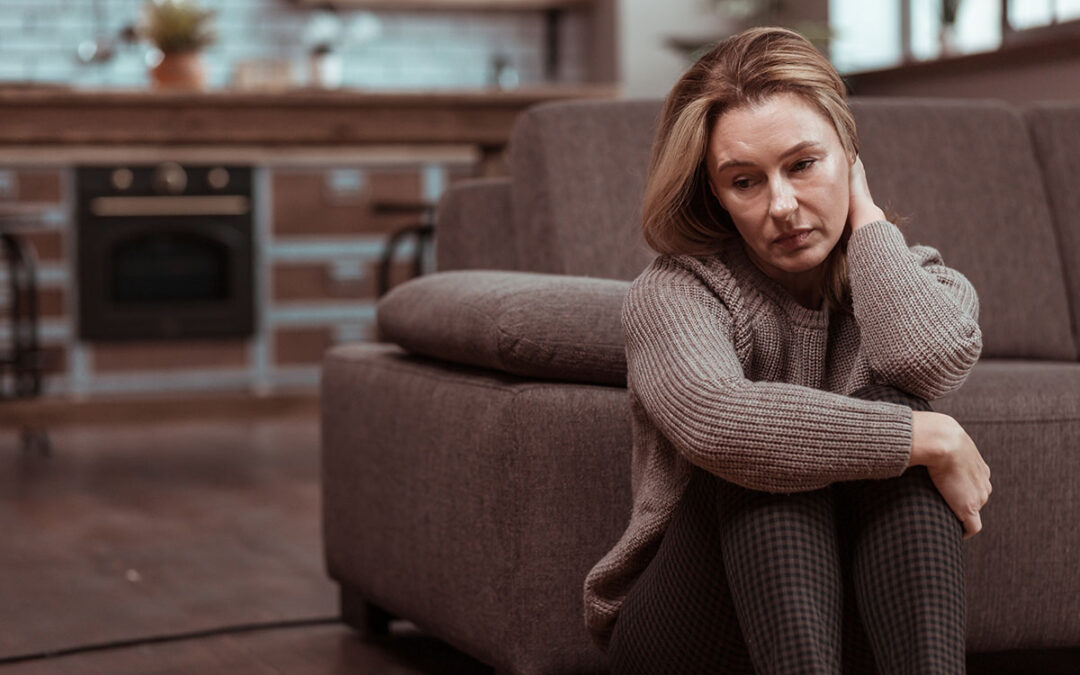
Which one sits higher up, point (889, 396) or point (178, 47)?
point (178, 47)

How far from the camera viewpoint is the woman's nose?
1.45 m

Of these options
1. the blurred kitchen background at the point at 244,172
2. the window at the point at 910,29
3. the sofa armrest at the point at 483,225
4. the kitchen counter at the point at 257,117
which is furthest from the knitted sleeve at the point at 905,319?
the window at the point at 910,29

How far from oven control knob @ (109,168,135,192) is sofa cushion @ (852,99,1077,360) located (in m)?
3.27

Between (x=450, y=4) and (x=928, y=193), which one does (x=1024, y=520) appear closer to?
(x=928, y=193)

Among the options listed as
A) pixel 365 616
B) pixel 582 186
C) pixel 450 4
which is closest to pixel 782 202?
pixel 582 186

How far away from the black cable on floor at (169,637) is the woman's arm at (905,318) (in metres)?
1.36

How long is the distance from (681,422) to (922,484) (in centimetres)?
22

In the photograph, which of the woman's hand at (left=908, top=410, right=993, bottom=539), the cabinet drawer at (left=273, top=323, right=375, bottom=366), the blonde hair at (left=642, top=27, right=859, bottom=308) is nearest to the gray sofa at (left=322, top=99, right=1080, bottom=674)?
the blonde hair at (left=642, top=27, right=859, bottom=308)

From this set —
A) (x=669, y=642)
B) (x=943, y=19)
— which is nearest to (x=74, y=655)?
(x=669, y=642)

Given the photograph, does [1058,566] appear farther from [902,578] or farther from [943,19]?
[943,19]

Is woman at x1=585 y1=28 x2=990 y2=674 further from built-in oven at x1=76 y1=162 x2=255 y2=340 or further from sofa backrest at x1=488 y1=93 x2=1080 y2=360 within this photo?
built-in oven at x1=76 y1=162 x2=255 y2=340

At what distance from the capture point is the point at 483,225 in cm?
253

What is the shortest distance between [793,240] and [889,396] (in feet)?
0.59

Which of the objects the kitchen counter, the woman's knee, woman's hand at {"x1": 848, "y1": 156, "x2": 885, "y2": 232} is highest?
the kitchen counter
